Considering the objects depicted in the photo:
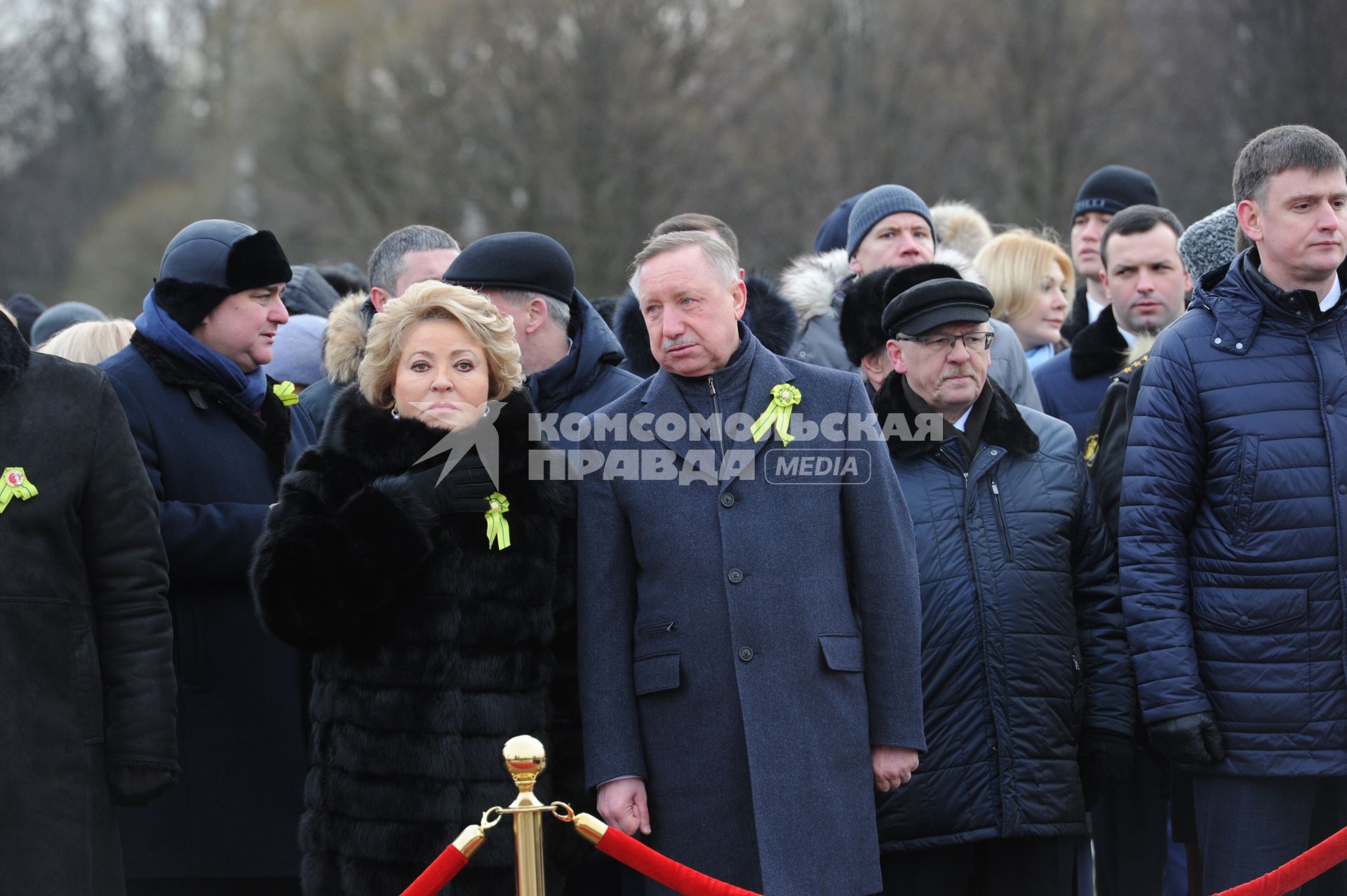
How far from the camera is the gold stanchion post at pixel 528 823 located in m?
3.38

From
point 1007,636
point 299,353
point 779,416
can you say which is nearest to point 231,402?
point 299,353

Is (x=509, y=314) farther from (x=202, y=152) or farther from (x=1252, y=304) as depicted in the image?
(x=202, y=152)

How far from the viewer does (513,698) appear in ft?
13.0

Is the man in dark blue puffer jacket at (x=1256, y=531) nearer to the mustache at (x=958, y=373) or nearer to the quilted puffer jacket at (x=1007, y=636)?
the quilted puffer jacket at (x=1007, y=636)

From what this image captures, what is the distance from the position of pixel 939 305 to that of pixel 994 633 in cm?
101

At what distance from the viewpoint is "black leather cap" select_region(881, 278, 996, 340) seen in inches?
181

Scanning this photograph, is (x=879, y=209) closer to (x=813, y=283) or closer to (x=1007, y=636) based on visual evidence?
(x=813, y=283)

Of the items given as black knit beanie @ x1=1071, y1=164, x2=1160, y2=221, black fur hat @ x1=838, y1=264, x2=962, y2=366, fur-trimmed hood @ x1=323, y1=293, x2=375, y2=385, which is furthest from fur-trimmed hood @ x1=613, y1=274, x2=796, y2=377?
black knit beanie @ x1=1071, y1=164, x2=1160, y2=221

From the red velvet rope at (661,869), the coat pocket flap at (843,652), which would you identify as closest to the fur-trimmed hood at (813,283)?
the coat pocket flap at (843,652)

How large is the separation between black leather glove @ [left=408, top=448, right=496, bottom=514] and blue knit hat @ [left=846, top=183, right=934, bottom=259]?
2.93 m

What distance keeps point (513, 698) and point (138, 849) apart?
1557 mm

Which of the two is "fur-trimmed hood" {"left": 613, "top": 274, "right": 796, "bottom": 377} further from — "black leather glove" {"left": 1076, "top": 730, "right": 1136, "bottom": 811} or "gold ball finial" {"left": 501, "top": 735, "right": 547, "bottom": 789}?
"gold ball finial" {"left": 501, "top": 735, "right": 547, "bottom": 789}

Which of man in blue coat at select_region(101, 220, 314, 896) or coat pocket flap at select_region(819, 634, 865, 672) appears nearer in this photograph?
coat pocket flap at select_region(819, 634, 865, 672)

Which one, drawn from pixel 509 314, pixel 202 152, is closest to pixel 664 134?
pixel 202 152
